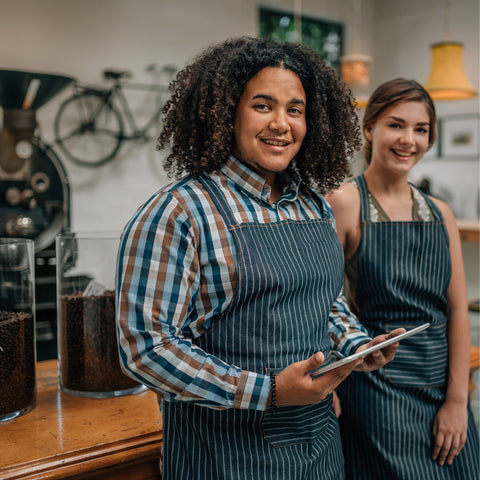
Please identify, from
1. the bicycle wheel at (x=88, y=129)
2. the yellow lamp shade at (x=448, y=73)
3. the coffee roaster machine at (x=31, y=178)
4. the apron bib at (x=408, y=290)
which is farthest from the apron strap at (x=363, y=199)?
the bicycle wheel at (x=88, y=129)

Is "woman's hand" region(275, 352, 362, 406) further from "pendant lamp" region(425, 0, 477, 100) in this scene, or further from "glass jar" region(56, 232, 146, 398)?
"pendant lamp" region(425, 0, 477, 100)

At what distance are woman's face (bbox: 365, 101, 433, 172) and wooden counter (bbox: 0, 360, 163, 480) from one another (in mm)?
902

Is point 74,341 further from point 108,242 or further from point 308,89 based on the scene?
point 308,89

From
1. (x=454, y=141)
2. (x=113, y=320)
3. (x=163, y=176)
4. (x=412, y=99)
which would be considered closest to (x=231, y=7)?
(x=163, y=176)

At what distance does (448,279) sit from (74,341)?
1002mm

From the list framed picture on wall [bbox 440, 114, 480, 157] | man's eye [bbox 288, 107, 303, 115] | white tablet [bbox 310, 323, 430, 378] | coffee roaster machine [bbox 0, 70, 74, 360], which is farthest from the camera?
framed picture on wall [bbox 440, 114, 480, 157]

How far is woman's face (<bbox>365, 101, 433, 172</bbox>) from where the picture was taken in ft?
5.42

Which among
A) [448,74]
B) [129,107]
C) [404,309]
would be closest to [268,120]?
[404,309]

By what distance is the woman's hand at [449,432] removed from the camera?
1.59 meters

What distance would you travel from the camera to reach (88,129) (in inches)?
189

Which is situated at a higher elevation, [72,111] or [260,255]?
[72,111]

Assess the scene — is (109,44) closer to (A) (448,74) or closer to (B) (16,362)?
(A) (448,74)

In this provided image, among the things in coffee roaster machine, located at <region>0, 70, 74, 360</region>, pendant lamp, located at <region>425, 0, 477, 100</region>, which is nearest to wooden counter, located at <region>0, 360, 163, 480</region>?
coffee roaster machine, located at <region>0, 70, 74, 360</region>

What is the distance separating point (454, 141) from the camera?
5.55m
